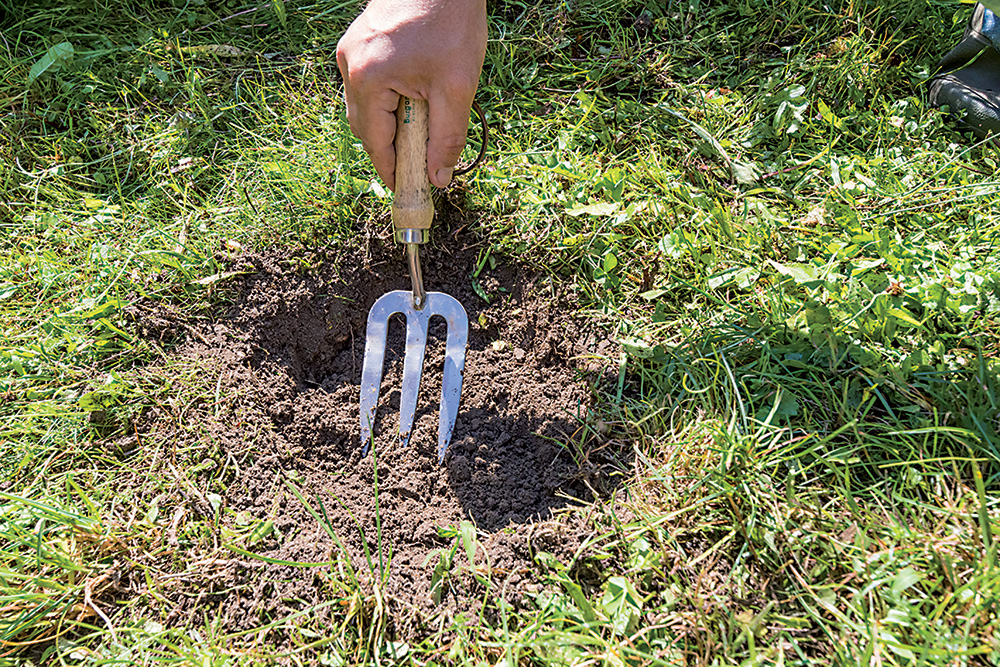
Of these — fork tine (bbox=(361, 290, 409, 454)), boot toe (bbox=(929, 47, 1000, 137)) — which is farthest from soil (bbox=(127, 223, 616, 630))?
boot toe (bbox=(929, 47, 1000, 137))

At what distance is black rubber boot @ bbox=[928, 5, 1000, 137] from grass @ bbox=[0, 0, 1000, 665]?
0.23ft

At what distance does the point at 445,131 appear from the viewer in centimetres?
157

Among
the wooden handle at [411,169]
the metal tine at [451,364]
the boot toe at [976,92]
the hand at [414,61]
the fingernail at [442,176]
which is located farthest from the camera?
the boot toe at [976,92]

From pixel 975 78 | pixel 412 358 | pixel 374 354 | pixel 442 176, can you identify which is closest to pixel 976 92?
pixel 975 78

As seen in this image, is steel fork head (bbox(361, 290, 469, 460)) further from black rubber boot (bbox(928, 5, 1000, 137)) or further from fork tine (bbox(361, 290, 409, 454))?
black rubber boot (bbox(928, 5, 1000, 137))

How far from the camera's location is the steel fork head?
6.04 feet

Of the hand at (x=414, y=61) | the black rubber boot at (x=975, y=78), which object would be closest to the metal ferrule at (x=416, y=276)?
the hand at (x=414, y=61)

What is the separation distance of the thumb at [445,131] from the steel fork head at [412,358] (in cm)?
45

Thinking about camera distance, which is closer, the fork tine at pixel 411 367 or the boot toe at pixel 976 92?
the fork tine at pixel 411 367

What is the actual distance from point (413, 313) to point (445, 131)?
2.01 feet

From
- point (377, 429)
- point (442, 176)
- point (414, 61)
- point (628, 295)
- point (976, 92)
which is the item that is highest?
point (414, 61)

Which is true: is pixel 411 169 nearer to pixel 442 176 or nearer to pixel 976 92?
pixel 442 176

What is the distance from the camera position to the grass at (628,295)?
146 cm

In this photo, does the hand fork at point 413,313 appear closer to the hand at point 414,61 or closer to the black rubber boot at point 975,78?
the hand at point 414,61
